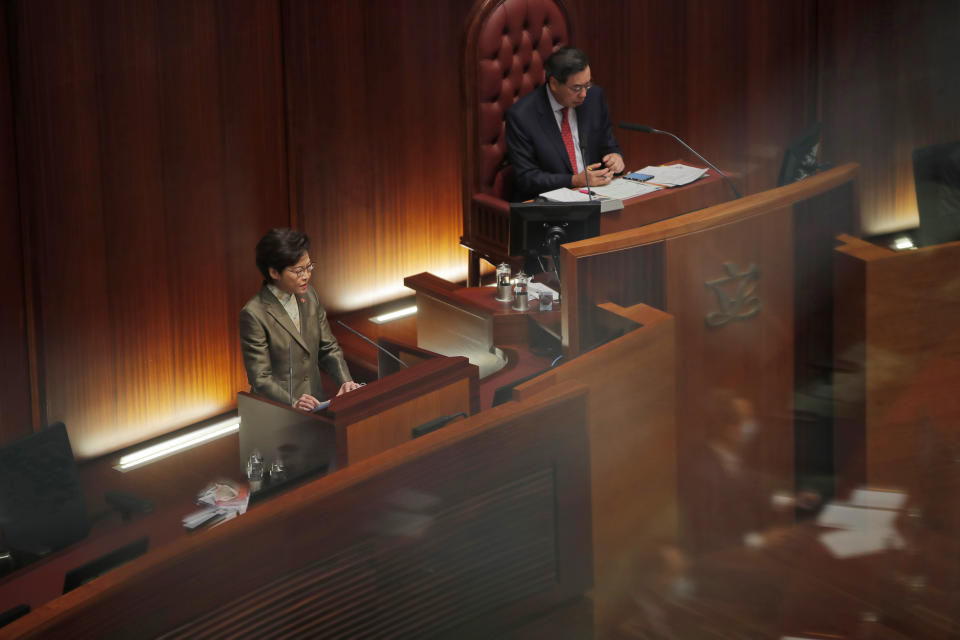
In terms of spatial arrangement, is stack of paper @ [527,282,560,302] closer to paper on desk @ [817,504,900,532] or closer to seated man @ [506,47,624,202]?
seated man @ [506,47,624,202]

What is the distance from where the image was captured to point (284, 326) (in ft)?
9.83

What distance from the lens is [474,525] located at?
1.35 metres

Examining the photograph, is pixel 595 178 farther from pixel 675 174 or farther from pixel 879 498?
pixel 879 498

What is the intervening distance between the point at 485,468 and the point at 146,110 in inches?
101

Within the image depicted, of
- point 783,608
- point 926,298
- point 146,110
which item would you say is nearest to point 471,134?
point 146,110

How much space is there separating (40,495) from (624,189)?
2.07 meters

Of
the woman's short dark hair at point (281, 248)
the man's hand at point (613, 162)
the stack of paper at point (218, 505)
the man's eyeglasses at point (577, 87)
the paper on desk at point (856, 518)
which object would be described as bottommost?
the stack of paper at point (218, 505)

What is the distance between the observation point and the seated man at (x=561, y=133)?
3.95m

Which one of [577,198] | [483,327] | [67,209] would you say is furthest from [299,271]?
[577,198]

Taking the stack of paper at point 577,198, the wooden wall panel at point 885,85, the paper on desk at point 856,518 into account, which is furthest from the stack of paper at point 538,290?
the wooden wall panel at point 885,85

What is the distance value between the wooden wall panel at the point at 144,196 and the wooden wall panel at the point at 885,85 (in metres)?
2.92

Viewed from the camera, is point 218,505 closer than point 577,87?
Yes

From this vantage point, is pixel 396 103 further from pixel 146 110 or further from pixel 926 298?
pixel 926 298

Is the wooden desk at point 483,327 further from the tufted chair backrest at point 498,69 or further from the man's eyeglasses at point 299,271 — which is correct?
the tufted chair backrest at point 498,69
